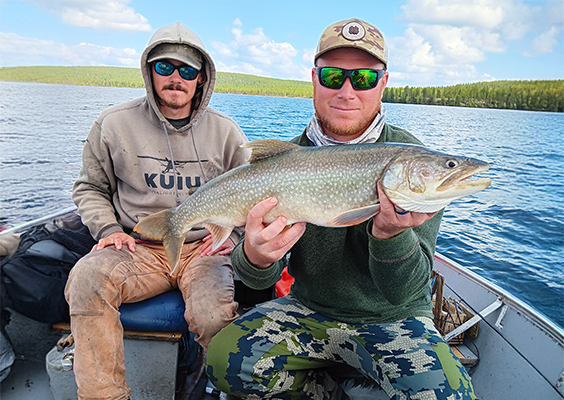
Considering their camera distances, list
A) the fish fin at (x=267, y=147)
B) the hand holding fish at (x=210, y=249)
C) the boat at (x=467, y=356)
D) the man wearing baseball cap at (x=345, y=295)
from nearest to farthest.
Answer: the man wearing baseball cap at (x=345, y=295) → the fish fin at (x=267, y=147) → the boat at (x=467, y=356) → the hand holding fish at (x=210, y=249)

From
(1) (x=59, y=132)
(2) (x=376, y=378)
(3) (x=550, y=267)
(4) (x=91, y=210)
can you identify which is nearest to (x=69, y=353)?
(4) (x=91, y=210)

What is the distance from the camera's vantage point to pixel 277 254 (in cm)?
268

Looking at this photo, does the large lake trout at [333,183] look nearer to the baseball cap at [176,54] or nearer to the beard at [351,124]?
the beard at [351,124]

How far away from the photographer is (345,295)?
9.38 ft

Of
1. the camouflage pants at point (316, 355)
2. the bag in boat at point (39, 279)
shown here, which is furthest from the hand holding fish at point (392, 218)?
the bag in boat at point (39, 279)

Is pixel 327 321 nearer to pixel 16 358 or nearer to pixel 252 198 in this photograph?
pixel 252 198

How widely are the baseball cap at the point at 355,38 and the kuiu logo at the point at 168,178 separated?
171cm

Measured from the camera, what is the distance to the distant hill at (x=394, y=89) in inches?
4564

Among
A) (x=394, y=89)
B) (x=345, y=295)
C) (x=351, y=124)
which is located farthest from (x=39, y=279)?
(x=394, y=89)

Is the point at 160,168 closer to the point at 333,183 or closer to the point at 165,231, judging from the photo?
the point at 165,231

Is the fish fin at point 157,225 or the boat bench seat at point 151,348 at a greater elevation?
the fish fin at point 157,225

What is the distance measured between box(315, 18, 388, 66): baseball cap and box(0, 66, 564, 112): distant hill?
112 metres

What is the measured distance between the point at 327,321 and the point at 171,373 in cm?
137

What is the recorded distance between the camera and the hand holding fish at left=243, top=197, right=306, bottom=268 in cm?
255
